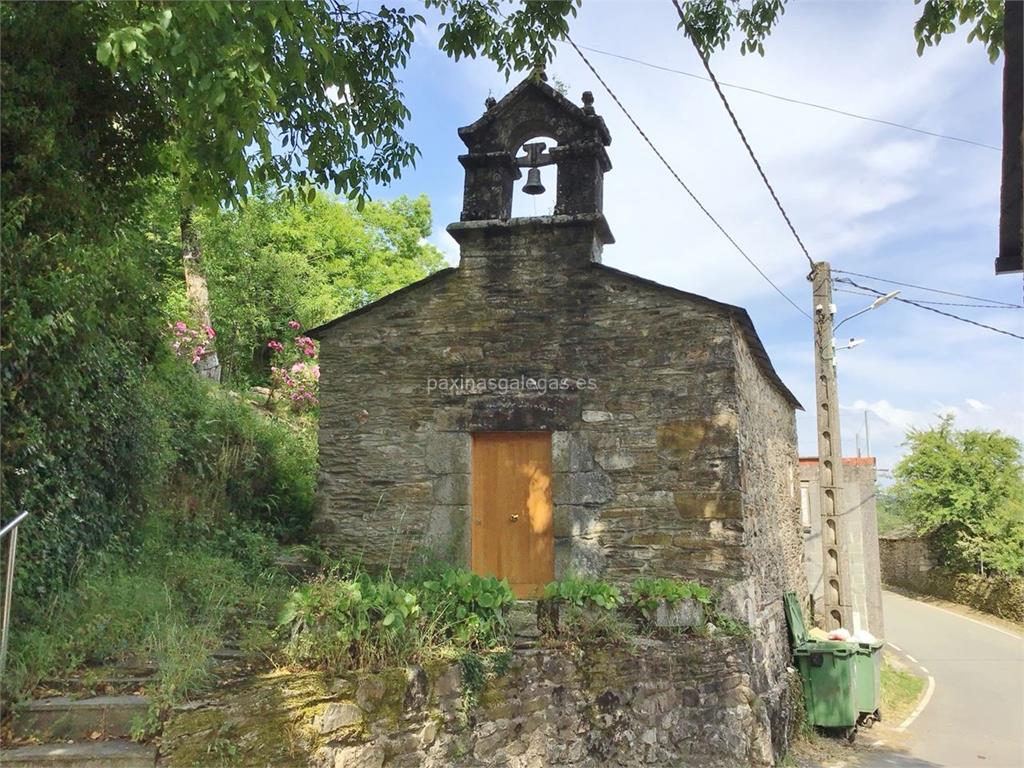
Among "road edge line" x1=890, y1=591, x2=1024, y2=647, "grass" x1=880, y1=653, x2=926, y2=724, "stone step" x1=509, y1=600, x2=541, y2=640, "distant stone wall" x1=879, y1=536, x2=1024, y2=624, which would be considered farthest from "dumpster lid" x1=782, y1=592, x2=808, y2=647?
"distant stone wall" x1=879, y1=536, x2=1024, y2=624

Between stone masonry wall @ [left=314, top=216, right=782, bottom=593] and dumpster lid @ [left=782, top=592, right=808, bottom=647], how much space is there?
70.8 inches

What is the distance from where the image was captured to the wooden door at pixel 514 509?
7.94 metres

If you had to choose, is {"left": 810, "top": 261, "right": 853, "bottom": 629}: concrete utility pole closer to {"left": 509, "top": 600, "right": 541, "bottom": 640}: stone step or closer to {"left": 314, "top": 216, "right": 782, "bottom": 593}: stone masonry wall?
{"left": 314, "top": 216, "right": 782, "bottom": 593}: stone masonry wall

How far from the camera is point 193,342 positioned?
11.7 meters

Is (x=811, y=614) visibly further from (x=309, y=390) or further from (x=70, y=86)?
(x=70, y=86)

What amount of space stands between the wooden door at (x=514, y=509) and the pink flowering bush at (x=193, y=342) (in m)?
4.98

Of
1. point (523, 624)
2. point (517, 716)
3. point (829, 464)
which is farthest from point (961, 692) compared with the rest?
point (517, 716)

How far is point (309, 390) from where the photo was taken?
13.7 meters

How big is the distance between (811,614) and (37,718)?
11831 mm

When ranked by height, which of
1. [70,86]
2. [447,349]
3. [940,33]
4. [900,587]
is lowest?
[900,587]

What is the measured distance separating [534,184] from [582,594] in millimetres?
4661

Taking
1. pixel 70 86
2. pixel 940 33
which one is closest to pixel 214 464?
pixel 70 86

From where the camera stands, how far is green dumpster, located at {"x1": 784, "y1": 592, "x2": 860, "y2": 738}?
9.10 meters

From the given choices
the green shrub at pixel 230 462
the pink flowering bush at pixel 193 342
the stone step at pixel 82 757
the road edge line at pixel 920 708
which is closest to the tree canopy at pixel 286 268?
the pink flowering bush at pixel 193 342
